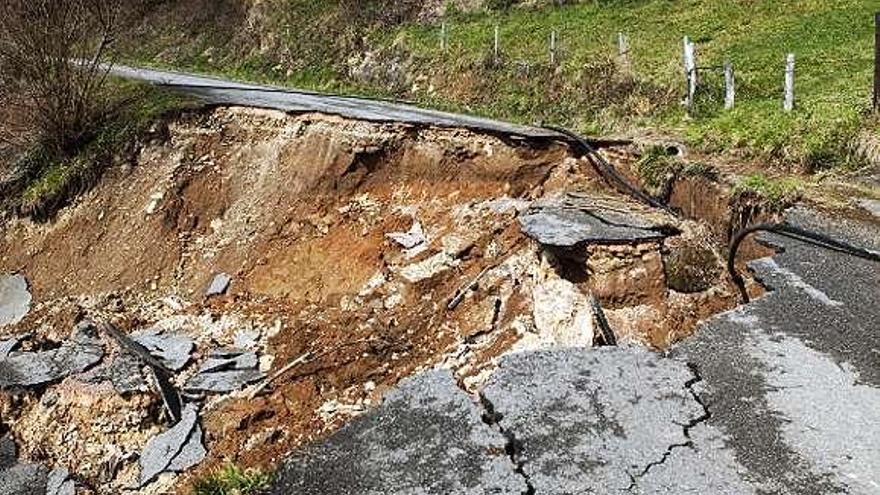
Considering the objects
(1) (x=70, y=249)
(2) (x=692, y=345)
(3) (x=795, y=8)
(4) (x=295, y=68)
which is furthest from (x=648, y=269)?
(4) (x=295, y=68)

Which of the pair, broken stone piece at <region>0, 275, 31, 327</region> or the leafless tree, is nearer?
broken stone piece at <region>0, 275, 31, 327</region>

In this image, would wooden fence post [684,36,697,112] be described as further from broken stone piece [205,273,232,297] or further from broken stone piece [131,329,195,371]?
broken stone piece [131,329,195,371]

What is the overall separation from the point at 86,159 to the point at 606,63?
1027 cm

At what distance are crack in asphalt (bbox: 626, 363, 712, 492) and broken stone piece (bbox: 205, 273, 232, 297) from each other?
25.9 feet

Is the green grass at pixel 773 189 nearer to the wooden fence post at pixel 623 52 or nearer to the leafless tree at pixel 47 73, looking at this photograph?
the wooden fence post at pixel 623 52

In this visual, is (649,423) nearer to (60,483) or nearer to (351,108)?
(60,483)

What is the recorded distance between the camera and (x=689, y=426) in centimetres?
461

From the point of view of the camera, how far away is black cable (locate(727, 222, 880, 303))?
6.73 meters

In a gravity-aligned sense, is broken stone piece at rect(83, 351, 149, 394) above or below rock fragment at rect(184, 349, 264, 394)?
above

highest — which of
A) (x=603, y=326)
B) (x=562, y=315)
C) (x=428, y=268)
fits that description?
(x=603, y=326)

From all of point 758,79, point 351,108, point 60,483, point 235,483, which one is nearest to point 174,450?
point 60,483

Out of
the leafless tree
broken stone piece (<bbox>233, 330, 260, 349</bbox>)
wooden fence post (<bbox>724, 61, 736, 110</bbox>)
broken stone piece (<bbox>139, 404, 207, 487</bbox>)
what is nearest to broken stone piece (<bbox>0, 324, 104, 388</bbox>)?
broken stone piece (<bbox>233, 330, 260, 349</bbox>)

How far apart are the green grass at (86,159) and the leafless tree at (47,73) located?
274 millimetres

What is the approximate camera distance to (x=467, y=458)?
4449 millimetres
